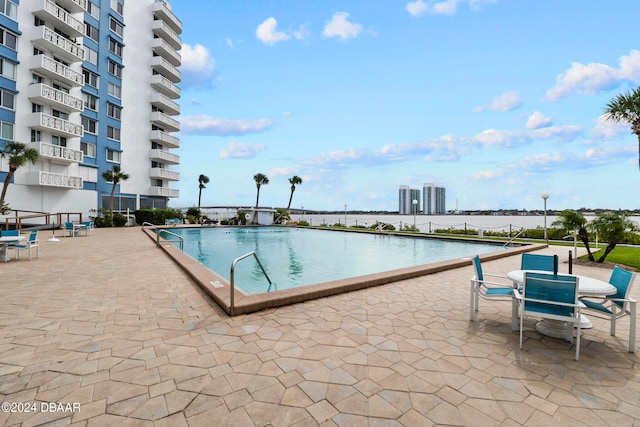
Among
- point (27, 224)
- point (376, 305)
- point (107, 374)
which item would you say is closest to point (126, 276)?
point (107, 374)

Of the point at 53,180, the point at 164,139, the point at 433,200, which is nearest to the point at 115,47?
the point at 164,139

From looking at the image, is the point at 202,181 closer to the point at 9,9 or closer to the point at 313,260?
the point at 9,9

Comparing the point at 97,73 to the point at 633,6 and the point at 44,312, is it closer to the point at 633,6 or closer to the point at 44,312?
the point at 44,312

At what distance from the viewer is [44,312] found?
4.34 meters

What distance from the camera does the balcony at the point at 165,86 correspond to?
3083 centimetres

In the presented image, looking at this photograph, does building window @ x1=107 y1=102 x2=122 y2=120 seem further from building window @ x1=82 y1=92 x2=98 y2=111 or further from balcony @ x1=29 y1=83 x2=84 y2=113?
balcony @ x1=29 y1=83 x2=84 y2=113

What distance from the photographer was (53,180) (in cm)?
2016

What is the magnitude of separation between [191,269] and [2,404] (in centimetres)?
466

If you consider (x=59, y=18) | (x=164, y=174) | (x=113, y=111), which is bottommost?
(x=164, y=174)

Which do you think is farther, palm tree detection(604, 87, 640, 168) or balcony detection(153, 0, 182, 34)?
balcony detection(153, 0, 182, 34)

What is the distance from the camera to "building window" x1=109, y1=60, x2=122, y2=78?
2669 cm

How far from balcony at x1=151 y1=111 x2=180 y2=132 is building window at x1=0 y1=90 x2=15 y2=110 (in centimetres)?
1235

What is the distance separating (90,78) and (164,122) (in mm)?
7664

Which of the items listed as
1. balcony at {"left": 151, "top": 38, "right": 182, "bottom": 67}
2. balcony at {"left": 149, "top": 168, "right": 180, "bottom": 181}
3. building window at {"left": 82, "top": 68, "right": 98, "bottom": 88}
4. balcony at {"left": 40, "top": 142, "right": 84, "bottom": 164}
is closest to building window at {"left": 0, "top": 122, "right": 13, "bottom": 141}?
balcony at {"left": 40, "top": 142, "right": 84, "bottom": 164}
